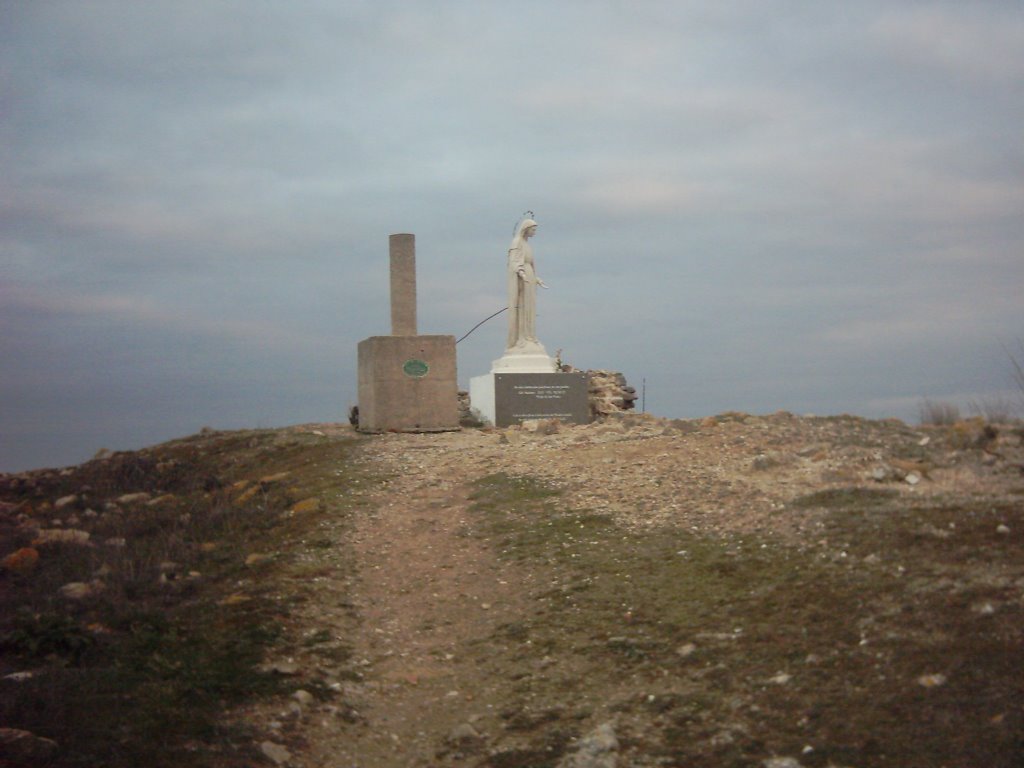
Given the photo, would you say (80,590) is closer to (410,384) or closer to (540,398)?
(410,384)

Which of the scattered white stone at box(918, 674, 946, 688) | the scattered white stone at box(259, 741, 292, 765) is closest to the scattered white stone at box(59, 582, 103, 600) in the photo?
the scattered white stone at box(259, 741, 292, 765)

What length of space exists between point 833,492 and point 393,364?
979cm

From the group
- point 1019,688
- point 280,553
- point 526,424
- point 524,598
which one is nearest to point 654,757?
point 1019,688

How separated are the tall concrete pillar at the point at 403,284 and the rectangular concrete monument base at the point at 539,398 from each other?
292cm

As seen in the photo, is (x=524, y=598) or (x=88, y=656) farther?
(x=524, y=598)

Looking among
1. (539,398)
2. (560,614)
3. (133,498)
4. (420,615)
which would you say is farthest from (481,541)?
(539,398)

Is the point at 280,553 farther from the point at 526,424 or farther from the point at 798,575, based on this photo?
the point at 526,424

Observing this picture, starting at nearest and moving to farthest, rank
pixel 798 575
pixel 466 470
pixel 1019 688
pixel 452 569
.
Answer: pixel 1019 688 < pixel 798 575 < pixel 452 569 < pixel 466 470

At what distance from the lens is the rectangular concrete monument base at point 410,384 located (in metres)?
18.3

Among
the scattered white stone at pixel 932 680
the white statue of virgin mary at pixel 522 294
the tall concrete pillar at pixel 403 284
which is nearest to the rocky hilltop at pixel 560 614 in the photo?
the scattered white stone at pixel 932 680

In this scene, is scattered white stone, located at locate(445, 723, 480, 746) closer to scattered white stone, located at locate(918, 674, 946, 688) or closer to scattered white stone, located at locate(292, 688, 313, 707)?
scattered white stone, located at locate(292, 688, 313, 707)

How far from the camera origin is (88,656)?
25.7ft

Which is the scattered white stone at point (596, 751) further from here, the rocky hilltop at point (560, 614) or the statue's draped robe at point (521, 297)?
the statue's draped robe at point (521, 297)

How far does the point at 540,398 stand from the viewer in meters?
21.1
